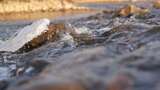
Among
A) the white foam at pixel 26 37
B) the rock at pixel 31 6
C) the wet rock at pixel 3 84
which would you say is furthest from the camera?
the rock at pixel 31 6

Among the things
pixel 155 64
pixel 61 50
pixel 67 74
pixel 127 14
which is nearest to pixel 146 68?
pixel 155 64

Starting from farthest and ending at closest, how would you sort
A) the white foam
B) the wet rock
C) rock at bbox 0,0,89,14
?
rock at bbox 0,0,89,14, the white foam, the wet rock

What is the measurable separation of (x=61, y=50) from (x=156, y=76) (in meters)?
4.70

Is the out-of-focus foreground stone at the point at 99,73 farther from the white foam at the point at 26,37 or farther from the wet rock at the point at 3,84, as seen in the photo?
the white foam at the point at 26,37

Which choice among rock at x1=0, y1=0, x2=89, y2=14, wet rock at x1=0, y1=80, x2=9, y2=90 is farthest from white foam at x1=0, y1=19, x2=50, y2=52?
rock at x1=0, y1=0, x2=89, y2=14

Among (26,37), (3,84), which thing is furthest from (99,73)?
(26,37)

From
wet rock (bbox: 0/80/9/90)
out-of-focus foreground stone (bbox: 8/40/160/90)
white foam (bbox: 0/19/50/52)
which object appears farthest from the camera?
white foam (bbox: 0/19/50/52)

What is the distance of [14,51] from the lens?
8.72 meters

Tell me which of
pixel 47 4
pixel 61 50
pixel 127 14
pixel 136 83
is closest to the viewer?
pixel 136 83

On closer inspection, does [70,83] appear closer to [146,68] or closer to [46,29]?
A: [146,68]

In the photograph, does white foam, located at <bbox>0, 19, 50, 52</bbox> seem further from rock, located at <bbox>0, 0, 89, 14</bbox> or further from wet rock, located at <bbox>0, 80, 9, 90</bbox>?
rock, located at <bbox>0, 0, 89, 14</bbox>

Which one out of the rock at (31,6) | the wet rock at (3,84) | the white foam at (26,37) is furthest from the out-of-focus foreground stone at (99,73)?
the rock at (31,6)

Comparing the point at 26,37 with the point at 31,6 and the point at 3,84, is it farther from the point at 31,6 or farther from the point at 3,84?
the point at 31,6

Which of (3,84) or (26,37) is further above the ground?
(3,84)
